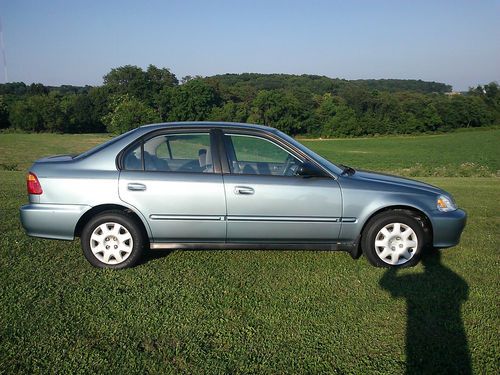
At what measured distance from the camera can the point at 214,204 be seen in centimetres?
432

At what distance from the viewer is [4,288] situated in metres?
3.78

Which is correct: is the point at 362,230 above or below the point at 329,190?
below

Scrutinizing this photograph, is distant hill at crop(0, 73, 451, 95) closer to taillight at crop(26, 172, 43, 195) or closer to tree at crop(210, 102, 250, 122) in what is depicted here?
tree at crop(210, 102, 250, 122)

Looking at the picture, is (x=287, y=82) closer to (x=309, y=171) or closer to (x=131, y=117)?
(x=131, y=117)

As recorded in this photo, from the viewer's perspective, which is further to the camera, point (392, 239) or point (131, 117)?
point (131, 117)

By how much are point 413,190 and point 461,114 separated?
83.5 metres

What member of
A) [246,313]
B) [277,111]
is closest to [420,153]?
[277,111]

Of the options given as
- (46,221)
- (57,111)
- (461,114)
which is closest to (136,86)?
(57,111)

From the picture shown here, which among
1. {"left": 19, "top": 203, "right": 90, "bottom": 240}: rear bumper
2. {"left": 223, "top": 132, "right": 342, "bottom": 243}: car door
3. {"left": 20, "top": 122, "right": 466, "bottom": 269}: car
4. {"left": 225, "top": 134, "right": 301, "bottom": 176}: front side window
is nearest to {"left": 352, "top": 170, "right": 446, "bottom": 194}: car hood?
{"left": 20, "top": 122, "right": 466, "bottom": 269}: car

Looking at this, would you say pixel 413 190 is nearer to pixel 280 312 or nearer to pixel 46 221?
pixel 280 312

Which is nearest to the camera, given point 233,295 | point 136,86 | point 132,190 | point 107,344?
point 107,344

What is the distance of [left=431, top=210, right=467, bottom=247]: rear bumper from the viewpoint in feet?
14.9

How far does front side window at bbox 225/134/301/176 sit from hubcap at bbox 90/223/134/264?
129 cm

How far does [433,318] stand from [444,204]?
167 cm
